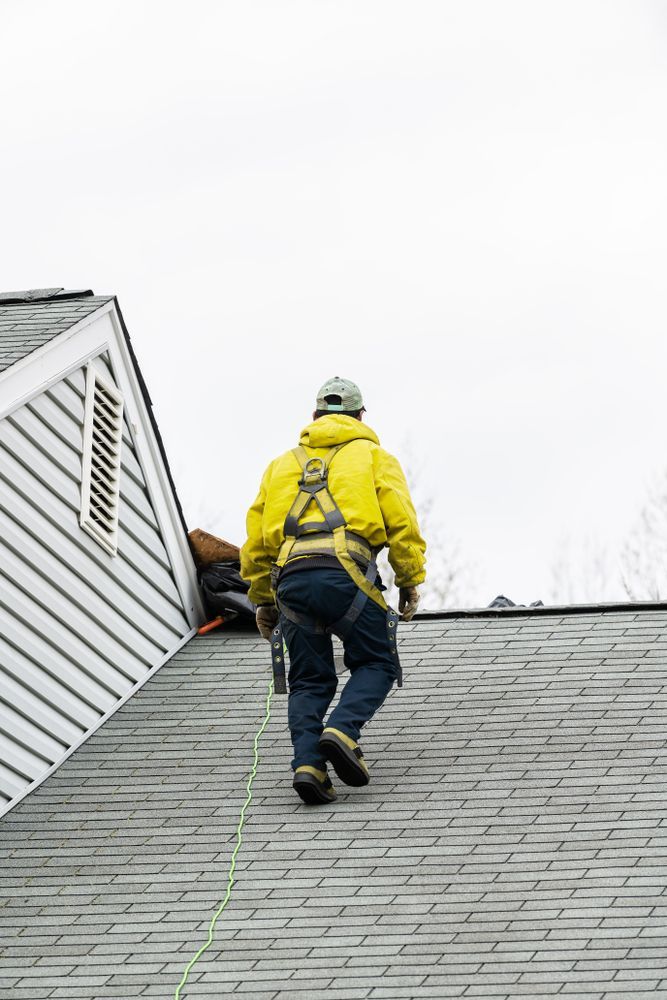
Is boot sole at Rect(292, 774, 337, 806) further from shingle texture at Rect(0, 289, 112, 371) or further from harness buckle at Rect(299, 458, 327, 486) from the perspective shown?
shingle texture at Rect(0, 289, 112, 371)

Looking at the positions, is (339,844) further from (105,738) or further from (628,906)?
(105,738)

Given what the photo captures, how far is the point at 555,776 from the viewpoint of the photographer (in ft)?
23.6

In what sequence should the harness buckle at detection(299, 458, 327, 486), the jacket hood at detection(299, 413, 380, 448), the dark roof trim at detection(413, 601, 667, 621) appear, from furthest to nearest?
1. the dark roof trim at detection(413, 601, 667, 621)
2. the jacket hood at detection(299, 413, 380, 448)
3. the harness buckle at detection(299, 458, 327, 486)

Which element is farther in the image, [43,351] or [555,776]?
[43,351]

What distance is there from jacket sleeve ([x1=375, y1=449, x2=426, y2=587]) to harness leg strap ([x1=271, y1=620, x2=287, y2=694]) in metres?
0.60

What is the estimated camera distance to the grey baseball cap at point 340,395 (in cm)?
768

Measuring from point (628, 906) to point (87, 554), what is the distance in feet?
12.4

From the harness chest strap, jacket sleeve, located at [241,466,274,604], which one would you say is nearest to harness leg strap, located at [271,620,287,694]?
jacket sleeve, located at [241,466,274,604]

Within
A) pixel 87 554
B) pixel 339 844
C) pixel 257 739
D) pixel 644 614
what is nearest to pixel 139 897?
pixel 339 844

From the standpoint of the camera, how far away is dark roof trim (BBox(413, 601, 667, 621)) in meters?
9.15

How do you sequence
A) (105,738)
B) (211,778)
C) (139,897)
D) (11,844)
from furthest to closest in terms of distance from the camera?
(105,738)
(211,778)
(11,844)
(139,897)

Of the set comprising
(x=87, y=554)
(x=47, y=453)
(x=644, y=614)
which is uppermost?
(x=47, y=453)

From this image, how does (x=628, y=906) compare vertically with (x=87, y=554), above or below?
below

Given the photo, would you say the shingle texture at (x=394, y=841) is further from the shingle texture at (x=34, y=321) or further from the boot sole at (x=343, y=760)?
the shingle texture at (x=34, y=321)
